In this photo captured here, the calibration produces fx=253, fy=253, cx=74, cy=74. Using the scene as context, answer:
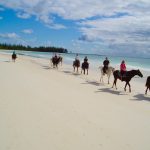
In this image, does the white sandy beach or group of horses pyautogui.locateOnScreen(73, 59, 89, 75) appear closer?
the white sandy beach

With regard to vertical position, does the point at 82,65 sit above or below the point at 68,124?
above

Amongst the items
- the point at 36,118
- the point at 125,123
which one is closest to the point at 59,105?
the point at 36,118

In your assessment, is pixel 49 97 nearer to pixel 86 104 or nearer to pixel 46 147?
pixel 86 104

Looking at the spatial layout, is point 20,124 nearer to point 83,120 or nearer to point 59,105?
point 83,120

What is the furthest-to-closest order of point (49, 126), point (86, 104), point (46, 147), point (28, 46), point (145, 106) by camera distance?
point (28, 46), point (145, 106), point (86, 104), point (49, 126), point (46, 147)

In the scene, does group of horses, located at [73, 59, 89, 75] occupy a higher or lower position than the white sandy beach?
higher

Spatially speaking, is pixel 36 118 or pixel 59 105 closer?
pixel 36 118

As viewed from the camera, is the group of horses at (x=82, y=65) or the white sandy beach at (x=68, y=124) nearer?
the white sandy beach at (x=68, y=124)

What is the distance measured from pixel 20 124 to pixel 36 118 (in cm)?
69

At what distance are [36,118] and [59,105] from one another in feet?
6.41

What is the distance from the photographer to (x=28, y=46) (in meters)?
185

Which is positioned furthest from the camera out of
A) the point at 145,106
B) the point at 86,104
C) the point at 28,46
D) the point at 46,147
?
the point at 28,46

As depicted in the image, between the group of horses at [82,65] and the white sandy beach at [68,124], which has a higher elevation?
the group of horses at [82,65]

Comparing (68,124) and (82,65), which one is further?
(82,65)
